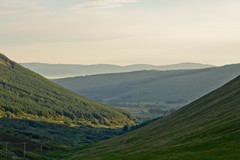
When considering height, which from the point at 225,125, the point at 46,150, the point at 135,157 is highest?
the point at 225,125

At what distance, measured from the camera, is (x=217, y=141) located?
61.6 meters

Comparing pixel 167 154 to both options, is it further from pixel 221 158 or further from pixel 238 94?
pixel 238 94

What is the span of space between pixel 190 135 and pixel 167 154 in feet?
45.4

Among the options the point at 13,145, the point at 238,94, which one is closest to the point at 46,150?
the point at 13,145

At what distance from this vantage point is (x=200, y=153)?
5731cm

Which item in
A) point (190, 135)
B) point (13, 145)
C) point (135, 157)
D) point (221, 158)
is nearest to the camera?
point (221, 158)

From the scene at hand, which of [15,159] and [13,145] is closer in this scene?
[15,159]

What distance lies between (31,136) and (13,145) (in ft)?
137

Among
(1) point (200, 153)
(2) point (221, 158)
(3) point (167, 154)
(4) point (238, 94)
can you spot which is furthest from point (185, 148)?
(4) point (238, 94)

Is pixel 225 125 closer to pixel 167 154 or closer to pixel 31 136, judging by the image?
pixel 167 154

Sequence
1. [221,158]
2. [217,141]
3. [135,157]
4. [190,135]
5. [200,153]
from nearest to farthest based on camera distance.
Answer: [221,158] < [200,153] < [217,141] < [135,157] < [190,135]

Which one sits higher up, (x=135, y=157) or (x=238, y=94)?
(x=238, y=94)

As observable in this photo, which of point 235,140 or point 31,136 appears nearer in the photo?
point 235,140

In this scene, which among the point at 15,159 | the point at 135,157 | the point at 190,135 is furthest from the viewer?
the point at 15,159
